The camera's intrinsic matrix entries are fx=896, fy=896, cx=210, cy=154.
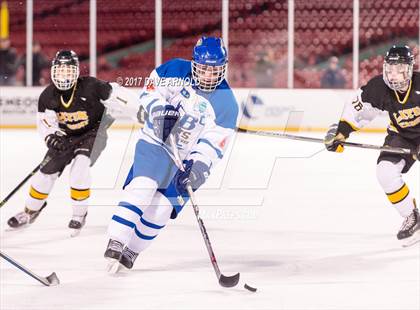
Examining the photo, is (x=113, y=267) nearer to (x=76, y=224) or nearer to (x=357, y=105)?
(x=76, y=224)

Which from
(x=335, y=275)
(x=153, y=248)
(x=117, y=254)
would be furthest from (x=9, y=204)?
(x=335, y=275)

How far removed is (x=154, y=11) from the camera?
11.2 m

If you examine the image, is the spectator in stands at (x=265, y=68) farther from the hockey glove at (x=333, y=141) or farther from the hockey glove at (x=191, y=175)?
the hockey glove at (x=191, y=175)

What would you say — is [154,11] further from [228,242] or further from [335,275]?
[335,275]

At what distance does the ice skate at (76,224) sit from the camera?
173 inches

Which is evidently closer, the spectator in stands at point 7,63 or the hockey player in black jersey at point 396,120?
the hockey player in black jersey at point 396,120

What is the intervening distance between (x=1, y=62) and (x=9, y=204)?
223 inches

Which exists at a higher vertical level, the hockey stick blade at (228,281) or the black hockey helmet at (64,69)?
the black hockey helmet at (64,69)

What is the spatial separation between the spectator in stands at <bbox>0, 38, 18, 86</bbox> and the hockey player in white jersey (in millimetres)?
6897

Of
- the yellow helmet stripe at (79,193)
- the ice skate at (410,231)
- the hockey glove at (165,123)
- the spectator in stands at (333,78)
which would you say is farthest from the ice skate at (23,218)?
the spectator in stands at (333,78)

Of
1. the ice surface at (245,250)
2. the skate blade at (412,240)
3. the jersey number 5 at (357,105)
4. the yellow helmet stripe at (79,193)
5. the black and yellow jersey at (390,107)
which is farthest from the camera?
the yellow helmet stripe at (79,193)

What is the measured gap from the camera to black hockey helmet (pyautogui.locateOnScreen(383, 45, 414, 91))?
4230 millimetres

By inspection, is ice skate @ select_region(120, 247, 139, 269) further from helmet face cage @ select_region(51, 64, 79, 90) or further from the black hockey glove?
the black hockey glove

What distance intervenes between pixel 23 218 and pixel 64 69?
0.81m
